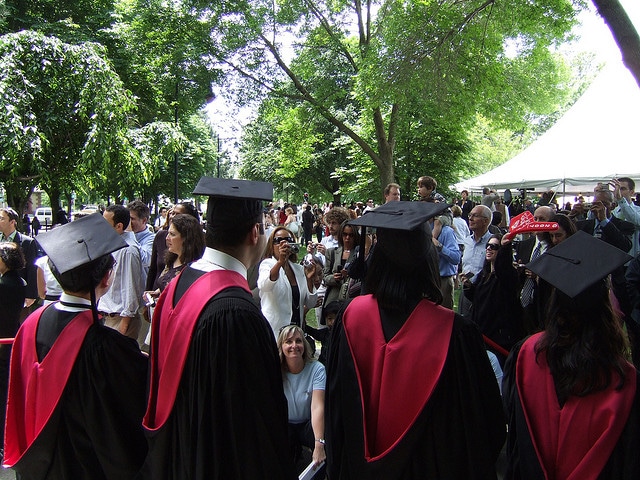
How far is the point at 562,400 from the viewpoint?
193 centimetres

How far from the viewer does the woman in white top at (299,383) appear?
399 centimetres

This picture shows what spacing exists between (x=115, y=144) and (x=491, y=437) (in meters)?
12.4

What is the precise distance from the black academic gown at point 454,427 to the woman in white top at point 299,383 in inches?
77.6

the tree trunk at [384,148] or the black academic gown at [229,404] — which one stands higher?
the tree trunk at [384,148]

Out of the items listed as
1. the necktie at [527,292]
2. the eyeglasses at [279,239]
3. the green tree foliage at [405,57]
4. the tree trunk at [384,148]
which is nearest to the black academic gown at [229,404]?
the eyeglasses at [279,239]

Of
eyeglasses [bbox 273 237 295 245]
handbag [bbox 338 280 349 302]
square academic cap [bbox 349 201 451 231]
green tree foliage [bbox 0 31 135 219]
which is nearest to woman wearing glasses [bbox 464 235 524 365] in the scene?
handbag [bbox 338 280 349 302]

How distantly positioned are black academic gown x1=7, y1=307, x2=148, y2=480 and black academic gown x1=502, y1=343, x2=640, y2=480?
155 centimetres

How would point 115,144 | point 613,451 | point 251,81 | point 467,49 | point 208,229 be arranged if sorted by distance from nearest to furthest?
1. point 613,451
2. point 208,229
3. point 467,49
4. point 115,144
5. point 251,81

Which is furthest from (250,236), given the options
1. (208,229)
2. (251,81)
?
(251,81)

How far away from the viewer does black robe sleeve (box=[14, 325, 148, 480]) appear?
7.07 feet

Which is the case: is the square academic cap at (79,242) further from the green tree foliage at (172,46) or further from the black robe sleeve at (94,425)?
the green tree foliage at (172,46)

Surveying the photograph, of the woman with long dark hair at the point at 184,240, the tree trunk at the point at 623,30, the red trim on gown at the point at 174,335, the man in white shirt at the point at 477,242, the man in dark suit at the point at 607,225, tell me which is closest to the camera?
the red trim on gown at the point at 174,335

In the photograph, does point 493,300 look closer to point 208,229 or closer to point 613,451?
point 613,451

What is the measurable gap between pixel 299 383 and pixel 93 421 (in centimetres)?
214
